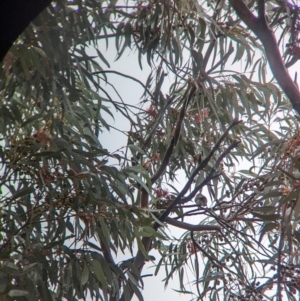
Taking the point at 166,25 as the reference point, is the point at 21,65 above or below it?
below

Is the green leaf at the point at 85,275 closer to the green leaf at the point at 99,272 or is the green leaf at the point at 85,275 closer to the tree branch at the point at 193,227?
the green leaf at the point at 99,272

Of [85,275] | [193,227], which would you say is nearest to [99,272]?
[85,275]

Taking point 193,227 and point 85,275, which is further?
point 193,227

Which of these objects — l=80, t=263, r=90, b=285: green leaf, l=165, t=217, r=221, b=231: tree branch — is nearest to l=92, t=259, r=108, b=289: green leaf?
l=80, t=263, r=90, b=285: green leaf

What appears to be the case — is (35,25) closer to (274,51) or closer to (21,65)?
(21,65)

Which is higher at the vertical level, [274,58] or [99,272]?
[274,58]

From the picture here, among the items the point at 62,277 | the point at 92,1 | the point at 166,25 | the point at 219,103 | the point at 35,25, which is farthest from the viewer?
the point at 219,103

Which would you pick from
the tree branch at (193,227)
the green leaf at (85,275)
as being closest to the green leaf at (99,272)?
the green leaf at (85,275)

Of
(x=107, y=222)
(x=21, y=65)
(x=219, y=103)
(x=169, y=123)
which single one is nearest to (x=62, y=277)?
(x=107, y=222)

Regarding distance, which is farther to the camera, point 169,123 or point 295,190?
point 169,123

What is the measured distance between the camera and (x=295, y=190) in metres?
1.15

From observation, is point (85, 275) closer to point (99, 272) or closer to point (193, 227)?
point (99, 272)

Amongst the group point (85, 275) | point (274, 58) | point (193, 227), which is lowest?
point (85, 275)

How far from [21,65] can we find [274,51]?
533 mm
